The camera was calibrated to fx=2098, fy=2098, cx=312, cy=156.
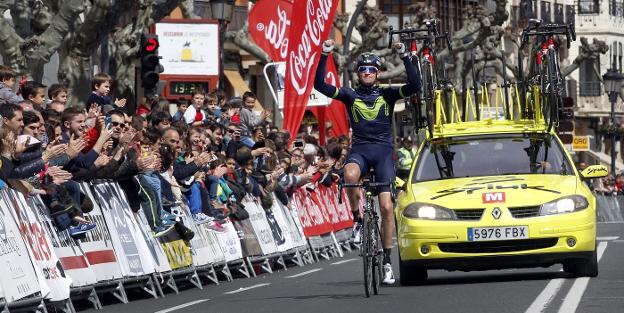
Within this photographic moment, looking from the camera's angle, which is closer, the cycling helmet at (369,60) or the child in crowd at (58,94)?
the cycling helmet at (369,60)

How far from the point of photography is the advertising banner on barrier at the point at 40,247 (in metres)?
17.7

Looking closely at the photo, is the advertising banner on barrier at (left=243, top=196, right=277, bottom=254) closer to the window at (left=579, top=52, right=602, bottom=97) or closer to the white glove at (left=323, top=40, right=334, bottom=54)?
the white glove at (left=323, top=40, right=334, bottom=54)

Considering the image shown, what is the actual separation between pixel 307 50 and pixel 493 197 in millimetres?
15782

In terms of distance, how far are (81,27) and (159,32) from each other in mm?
13286

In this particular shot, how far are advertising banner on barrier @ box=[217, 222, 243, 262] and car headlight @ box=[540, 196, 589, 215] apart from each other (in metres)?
6.04

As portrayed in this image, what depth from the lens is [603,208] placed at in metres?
66.9

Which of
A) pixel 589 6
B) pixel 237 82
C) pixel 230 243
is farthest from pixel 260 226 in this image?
pixel 589 6

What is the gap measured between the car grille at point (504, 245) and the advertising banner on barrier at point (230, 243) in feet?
18.8

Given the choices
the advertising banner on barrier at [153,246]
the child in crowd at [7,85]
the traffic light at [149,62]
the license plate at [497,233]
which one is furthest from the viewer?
the traffic light at [149,62]

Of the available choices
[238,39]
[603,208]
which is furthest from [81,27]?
[603,208]

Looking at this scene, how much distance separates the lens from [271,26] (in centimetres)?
3681

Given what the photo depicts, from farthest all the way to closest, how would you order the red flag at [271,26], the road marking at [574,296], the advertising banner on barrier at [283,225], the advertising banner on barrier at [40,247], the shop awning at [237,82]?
1. the shop awning at [237,82]
2. the red flag at [271,26]
3. the advertising banner on barrier at [283,225]
4. the advertising banner on barrier at [40,247]
5. the road marking at [574,296]

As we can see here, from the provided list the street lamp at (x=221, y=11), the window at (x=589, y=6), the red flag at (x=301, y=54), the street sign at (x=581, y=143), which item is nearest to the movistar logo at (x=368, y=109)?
the red flag at (x=301, y=54)

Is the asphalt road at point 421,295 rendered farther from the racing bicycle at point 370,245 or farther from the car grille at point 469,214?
the car grille at point 469,214
